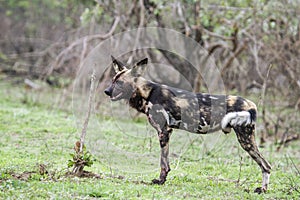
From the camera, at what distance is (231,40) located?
13.2 m

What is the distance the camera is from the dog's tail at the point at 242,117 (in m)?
6.39

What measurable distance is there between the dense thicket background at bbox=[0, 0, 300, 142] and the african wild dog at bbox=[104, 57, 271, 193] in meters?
3.38

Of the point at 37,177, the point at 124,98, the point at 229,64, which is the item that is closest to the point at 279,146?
the point at 229,64

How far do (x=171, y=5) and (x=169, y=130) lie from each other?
287 inches

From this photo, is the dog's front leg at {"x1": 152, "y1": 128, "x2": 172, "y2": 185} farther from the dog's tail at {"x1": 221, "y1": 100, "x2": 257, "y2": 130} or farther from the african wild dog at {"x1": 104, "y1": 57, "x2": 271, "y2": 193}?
the dog's tail at {"x1": 221, "y1": 100, "x2": 257, "y2": 130}

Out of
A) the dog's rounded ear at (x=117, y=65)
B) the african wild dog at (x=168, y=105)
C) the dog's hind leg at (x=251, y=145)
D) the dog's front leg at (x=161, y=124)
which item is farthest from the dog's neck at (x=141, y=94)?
the dog's hind leg at (x=251, y=145)

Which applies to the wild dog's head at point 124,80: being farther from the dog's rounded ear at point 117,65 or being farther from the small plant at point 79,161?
the small plant at point 79,161

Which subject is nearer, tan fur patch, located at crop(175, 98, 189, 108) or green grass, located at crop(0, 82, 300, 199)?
green grass, located at crop(0, 82, 300, 199)

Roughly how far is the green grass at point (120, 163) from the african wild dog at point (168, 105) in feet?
1.87

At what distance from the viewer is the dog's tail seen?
6.39 m

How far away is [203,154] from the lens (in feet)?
30.7

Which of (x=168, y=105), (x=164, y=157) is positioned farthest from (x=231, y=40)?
(x=164, y=157)

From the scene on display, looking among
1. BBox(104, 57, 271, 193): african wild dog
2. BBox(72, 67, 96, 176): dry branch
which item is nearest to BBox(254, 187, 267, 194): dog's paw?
BBox(104, 57, 271, 193): african wild dog

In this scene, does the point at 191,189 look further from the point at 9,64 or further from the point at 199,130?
the point at 9,64
